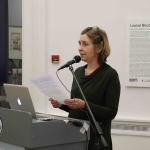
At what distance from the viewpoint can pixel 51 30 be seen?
412 cm

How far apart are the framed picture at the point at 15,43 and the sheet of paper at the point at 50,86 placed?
266cm

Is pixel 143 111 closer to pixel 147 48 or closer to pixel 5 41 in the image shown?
pixel 147 48

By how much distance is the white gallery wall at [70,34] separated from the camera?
386 cm

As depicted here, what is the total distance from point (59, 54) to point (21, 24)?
2.36 ft

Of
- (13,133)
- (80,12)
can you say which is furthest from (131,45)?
(13,133)

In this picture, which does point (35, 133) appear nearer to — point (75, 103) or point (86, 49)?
point (75, 103)

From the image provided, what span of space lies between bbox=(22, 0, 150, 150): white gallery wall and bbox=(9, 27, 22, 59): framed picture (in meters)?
0.37

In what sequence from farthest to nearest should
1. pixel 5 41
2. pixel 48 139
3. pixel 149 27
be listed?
1. pixel 5 41
2. pixel 149 27
3. pixel 48 139

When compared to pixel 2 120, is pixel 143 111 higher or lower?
lower

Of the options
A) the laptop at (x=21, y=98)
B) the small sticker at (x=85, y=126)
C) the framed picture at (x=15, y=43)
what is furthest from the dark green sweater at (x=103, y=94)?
the framed picture at (x=15, y=43)

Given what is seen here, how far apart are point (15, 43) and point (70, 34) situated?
0.91 meters

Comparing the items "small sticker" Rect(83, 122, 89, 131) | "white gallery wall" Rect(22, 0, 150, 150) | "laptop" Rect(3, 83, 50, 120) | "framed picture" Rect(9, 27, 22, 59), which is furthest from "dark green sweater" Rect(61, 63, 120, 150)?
"framed picture" Rect(9, 27, 22, 59)

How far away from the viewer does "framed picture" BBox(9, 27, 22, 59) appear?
457 cm

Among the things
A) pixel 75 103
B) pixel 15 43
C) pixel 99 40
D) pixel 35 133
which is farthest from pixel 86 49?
pixel 15 43
